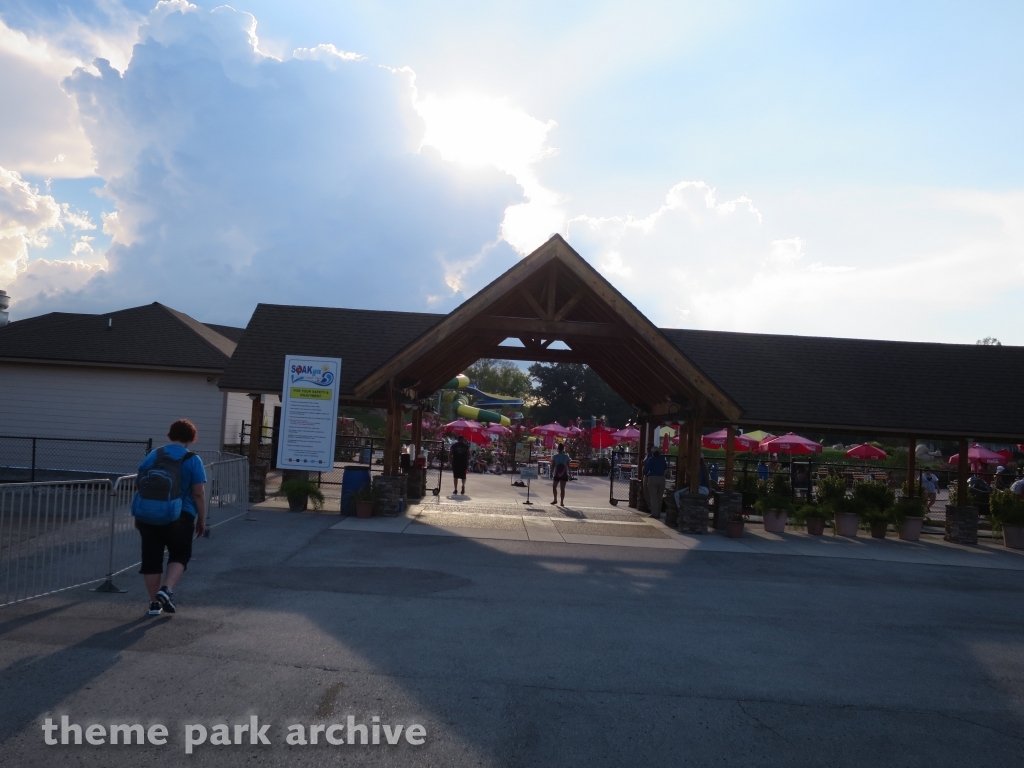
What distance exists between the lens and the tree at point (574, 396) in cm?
6800

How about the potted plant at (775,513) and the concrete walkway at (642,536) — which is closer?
the concrete walkway at (642,536)

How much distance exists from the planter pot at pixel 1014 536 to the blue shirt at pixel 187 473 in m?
16.6

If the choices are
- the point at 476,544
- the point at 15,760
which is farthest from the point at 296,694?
the point at 476,544

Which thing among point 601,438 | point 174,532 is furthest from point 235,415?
point 601,438

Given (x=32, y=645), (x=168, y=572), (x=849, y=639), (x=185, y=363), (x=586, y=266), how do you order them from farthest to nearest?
(x=185, y=363)
(x=586, y=266)
(x=849, y=639)
(x=168, y=572)
(x=32, y=645)

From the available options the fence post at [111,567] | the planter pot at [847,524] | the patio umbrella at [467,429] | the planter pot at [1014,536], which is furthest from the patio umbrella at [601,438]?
the fence post at [111,567]

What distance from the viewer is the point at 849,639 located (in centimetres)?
803

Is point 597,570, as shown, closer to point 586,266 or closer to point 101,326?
point 586,266

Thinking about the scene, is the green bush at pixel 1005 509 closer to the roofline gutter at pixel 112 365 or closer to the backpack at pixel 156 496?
the backpack at pixel 156 496

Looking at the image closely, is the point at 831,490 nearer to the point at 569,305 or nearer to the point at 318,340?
the point at 569,305

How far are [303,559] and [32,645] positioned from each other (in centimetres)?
467

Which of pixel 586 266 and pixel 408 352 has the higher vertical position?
pixel 586 266

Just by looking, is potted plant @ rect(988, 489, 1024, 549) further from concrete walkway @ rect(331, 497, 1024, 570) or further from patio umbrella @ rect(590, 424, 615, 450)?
patio umbrella @ rect(590, 424, 615, 450)

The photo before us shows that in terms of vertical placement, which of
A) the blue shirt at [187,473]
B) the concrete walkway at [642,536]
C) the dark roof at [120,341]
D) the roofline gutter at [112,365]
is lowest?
the concrete walkway at [642,536]
